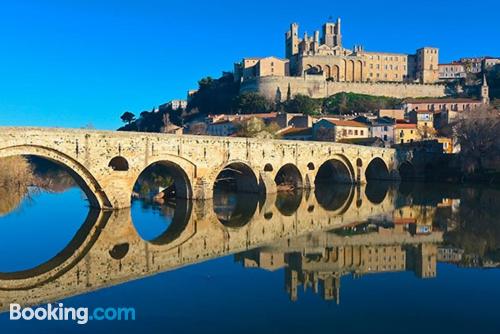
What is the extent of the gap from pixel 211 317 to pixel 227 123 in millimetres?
70569

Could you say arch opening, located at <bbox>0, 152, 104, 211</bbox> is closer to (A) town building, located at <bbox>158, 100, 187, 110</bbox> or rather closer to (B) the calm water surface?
(B) the calm water surface

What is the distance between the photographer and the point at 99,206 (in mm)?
26422

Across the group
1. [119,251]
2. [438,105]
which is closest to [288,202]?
[119,251]

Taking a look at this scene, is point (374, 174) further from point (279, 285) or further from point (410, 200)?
point (279, 285)

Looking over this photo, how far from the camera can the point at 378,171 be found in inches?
2227

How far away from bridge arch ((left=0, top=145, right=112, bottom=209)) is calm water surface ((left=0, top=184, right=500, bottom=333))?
1.07 meters

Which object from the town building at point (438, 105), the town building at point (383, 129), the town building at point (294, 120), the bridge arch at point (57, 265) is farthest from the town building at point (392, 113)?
the bridge arch at point (57, 265)

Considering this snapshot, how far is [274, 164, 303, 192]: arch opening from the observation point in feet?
134

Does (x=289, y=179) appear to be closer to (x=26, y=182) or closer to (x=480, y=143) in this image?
(x=480, y=143)

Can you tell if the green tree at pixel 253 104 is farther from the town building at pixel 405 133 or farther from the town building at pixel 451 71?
the town building at pixel 451 71

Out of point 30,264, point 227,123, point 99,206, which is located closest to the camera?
point 30,264

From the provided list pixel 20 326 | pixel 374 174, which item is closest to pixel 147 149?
pixel 20 326

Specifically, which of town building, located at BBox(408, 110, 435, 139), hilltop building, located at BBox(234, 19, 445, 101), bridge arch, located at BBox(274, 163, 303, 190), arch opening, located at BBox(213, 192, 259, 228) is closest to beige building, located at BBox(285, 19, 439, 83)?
hilltop building, located at BBox(234, 19, 445, 101)

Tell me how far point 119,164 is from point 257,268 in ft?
47.4
